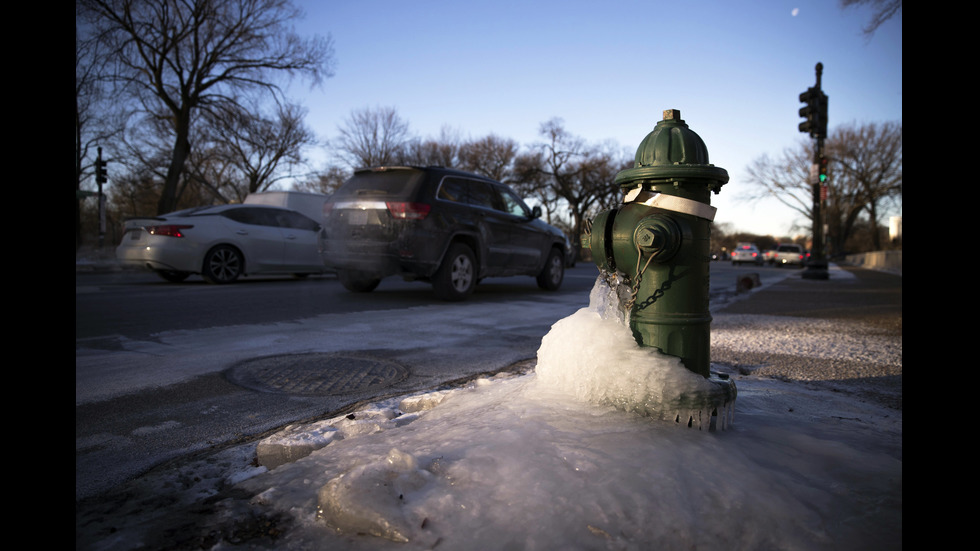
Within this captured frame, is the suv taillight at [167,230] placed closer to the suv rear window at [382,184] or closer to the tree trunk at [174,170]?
the suv rear window at [382,184]

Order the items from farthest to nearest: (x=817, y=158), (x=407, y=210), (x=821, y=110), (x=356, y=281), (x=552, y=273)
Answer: (x=817, y=158)
(x=821, y=110)
(x=552, y=273)
(x=356, y=281)
(x=407, y=210)

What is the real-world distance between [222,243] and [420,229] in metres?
4.48

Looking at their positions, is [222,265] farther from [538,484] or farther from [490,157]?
[490,157]

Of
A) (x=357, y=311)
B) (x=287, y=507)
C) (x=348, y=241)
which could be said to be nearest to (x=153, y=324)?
(x=357, y=311)

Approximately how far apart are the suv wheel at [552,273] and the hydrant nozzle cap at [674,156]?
7.44 m

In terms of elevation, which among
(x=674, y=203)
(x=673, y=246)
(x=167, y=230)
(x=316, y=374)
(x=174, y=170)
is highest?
(x=174, y=170)

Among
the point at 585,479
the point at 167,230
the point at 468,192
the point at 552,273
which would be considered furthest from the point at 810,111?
the point at 585,479

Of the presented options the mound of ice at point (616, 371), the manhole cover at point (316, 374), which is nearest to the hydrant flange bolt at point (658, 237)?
the mound of ice at point (616, 371)

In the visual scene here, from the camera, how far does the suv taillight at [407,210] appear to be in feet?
23.4

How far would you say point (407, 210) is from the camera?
23.4 feet
